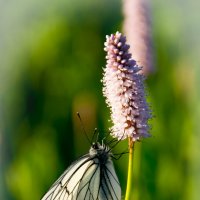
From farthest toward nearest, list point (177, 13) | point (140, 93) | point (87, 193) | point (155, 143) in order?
point (155, 143) < point (177, 13) < point (87, 193) < point (140, 93)

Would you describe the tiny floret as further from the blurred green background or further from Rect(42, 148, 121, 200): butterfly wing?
the blurred green background

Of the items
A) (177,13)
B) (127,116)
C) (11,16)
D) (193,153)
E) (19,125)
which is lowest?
(193,153)

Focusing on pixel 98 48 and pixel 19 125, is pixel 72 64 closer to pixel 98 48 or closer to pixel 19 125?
pixel 98 48

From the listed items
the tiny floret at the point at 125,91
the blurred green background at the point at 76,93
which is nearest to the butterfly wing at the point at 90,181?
the blurred green background at the point at 76,93

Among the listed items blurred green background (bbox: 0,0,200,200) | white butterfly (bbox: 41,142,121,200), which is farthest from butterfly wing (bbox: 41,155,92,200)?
blurred green background (bbox: 0,0,200,200)

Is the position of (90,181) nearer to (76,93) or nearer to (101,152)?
(101,152)

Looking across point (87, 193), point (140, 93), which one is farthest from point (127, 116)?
point (87, 193)
